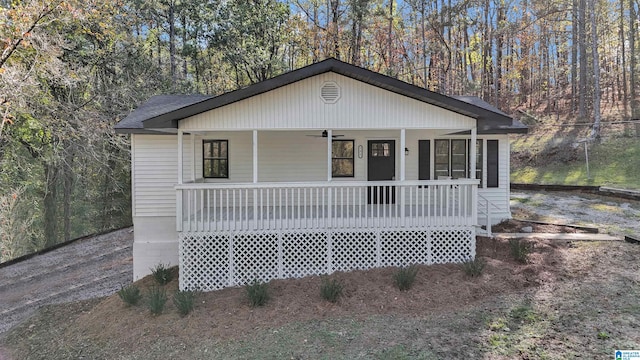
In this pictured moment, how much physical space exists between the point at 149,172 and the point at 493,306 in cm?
822

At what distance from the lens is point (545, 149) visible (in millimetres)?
21391

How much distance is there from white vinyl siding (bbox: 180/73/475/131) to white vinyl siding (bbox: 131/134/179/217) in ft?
6.31

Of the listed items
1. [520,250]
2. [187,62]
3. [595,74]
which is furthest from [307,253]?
[595,74]

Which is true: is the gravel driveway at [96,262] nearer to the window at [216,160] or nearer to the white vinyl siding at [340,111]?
the window at [216,160]

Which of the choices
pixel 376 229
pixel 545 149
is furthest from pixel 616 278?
pixel 545 149

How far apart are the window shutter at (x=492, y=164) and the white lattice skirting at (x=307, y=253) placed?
3.23 metres

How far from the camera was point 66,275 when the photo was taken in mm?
12305

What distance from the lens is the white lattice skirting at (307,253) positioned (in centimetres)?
819

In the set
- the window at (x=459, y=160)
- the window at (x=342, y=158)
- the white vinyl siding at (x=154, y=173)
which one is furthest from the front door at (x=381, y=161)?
the white vinyl siding at (x=154, y=173)

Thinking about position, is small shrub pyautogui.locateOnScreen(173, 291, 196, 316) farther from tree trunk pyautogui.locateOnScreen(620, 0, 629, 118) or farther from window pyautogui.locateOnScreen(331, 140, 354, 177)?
tree trunk pyautogui.locateOnScreen(620, 0, 629, 118)

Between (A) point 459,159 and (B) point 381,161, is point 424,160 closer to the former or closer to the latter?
(A) point 459,159

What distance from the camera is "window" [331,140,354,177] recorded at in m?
10.4

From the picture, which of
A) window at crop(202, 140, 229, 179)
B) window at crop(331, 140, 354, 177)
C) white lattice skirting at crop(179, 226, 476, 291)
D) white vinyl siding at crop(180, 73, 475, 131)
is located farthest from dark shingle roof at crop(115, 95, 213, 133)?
window at crop(331, 140, 354, 177)

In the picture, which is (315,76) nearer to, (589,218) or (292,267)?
(292,267)
